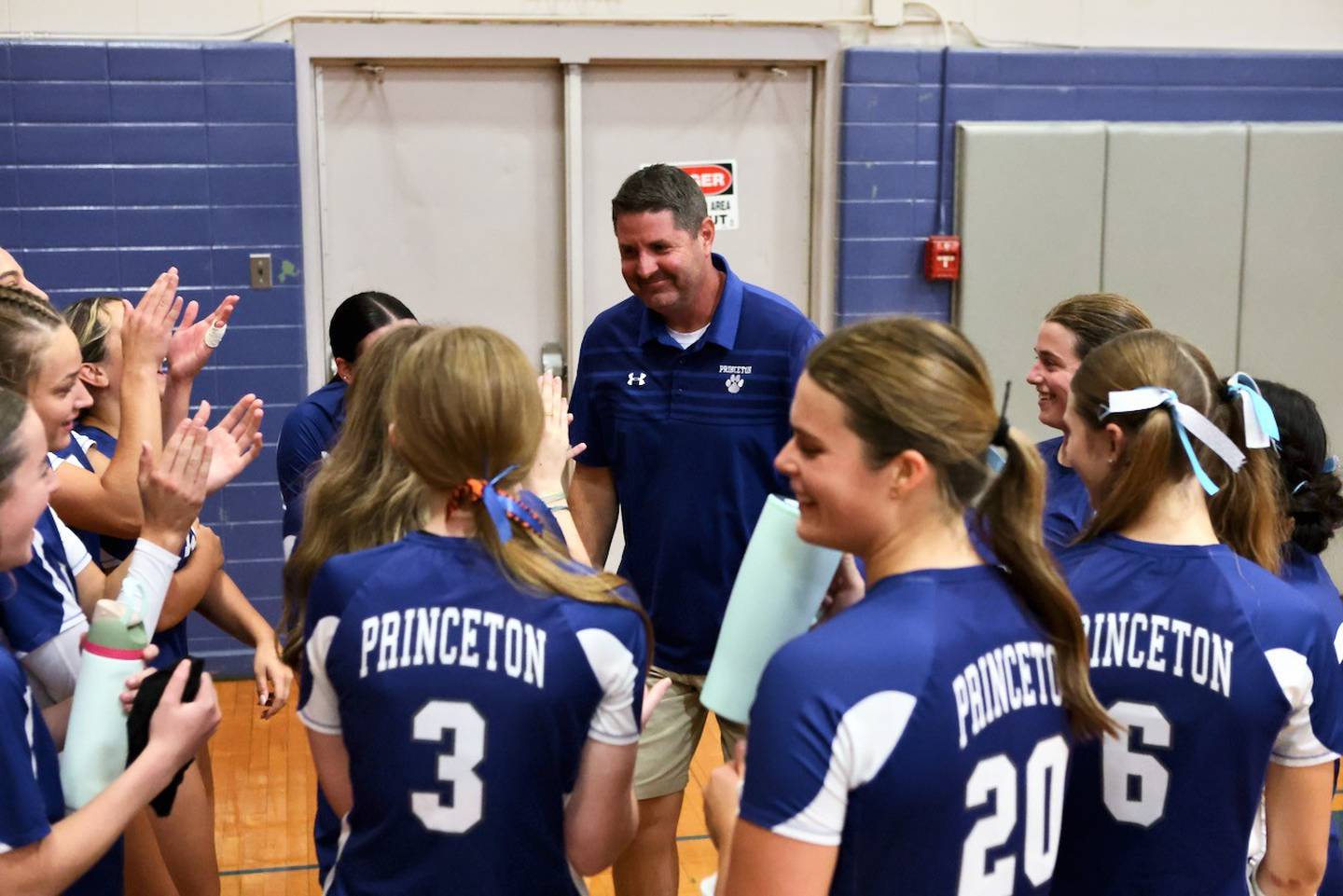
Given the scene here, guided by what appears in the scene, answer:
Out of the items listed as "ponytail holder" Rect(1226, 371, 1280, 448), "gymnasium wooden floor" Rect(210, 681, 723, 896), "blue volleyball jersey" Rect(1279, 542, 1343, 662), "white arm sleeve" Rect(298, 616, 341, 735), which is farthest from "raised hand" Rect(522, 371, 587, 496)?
"gymnasium wooden floor" Rect(210, 681, 723, 896)

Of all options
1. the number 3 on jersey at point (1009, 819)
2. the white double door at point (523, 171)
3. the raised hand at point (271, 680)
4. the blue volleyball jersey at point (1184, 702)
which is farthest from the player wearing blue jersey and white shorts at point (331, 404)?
the white double door at point (523, 171)

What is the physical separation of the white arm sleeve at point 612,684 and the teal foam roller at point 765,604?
12 cm

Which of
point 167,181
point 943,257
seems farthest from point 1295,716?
point 167,181

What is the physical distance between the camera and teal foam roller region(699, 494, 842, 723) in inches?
68.5

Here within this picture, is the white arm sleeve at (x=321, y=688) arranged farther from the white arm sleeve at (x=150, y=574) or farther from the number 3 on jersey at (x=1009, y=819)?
the number 3 on jersey at (x=1009, y=819)

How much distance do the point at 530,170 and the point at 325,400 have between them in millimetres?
2628

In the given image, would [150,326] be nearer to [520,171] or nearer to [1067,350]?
[1067,350]

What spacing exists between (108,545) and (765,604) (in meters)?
1.79

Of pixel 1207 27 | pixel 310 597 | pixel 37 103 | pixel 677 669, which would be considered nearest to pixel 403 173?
pixel 37 103

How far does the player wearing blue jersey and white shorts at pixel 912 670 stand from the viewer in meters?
1.46

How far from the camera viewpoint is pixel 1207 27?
231 inches

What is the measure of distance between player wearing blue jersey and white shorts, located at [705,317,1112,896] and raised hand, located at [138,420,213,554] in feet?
3.93

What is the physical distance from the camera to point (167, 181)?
5.32 meters

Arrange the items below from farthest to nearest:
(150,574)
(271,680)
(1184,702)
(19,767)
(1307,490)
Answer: (271,680) → (1307,490) → (150,574) → (1184,702) → (19,767)
